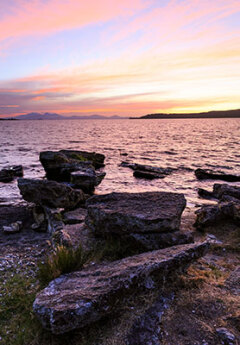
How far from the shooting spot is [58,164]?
2352 centimetres

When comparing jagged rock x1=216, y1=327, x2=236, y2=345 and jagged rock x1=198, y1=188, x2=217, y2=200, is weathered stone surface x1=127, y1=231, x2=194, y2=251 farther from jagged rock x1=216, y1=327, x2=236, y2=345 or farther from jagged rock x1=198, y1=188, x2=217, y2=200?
jagged rock x1=198, y1=188, x2=217, y2=200

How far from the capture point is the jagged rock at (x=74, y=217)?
10258 mm

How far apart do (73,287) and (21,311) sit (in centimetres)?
133

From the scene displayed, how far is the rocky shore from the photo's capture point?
13.6 ft

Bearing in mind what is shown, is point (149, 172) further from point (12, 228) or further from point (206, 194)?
point (12, 228)

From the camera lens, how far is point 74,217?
10602mm

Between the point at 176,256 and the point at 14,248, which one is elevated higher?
the point at 176,256

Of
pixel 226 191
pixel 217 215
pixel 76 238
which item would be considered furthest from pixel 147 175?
pixel 76 238

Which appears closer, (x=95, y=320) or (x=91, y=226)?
(x=95, y=320)

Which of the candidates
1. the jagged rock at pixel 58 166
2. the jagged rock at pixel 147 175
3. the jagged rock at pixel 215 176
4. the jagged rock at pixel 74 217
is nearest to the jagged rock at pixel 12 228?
the jagged rock at pixel 74 217

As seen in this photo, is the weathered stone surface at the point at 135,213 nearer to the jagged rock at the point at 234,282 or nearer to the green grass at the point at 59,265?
the green grass at the point at 59,265

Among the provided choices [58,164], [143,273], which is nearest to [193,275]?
[143,273]

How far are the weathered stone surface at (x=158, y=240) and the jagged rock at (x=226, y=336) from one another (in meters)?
2.68

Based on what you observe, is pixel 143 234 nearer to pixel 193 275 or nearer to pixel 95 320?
pixel 193 275
